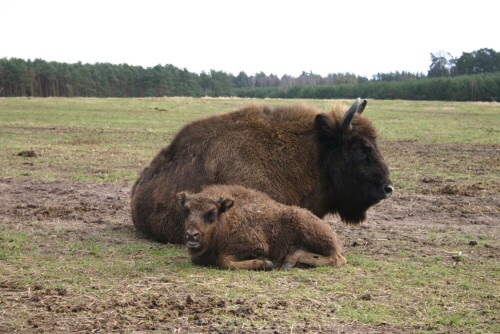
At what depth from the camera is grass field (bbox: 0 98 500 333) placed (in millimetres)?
6211

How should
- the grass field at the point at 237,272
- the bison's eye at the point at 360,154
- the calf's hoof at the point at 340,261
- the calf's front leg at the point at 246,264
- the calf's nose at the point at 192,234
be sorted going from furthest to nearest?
the bison's eye at the point at 360,154 < the calf's hoof at the point at 340,261 < the calf's front leg at the point at 246,264 < the calf's nose at the point at 192,234 < the grass field at the point at 237,272

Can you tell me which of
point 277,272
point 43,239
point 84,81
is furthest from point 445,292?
point 84,81

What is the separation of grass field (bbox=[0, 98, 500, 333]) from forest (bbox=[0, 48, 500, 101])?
84.3 meters

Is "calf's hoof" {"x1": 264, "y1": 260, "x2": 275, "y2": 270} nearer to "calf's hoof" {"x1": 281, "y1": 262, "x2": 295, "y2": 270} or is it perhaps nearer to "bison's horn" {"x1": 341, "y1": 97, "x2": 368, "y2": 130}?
"calf's hoof" {"x1": 281, "y1": 262, "x2": 295, "y2": 270}

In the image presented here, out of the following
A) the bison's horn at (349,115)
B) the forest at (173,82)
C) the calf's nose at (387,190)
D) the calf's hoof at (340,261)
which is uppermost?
the forest at (173,82)

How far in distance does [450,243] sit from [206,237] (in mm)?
4682

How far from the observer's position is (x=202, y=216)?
8547mm

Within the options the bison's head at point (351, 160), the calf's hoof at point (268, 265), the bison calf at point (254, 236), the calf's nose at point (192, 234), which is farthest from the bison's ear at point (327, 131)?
the calf's nose at point (192, 234)

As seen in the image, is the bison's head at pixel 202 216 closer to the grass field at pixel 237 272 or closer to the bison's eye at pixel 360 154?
the grass field at pixel 237 272

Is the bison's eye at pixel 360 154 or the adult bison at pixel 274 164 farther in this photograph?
the bison's eye at pixel 360 154

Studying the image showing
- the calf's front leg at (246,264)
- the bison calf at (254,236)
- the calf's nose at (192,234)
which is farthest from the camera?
the bison calf at (254,236)

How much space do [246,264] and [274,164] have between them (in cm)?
227

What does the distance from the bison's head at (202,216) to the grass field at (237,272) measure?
415 mm

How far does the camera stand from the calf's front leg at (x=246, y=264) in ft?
27.8
